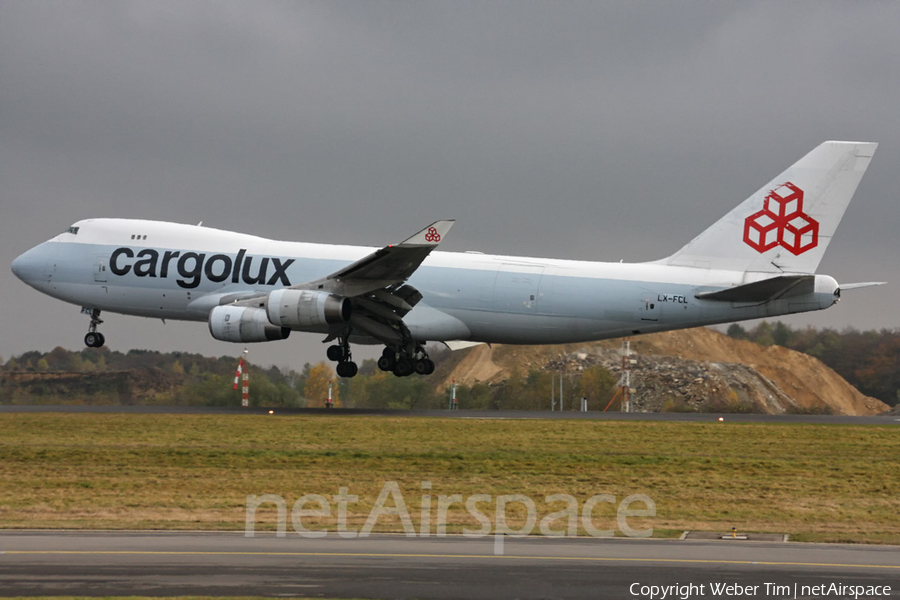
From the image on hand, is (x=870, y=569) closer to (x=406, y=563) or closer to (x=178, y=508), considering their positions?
(x=406, y=563)

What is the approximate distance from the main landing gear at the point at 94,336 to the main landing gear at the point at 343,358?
404 inches

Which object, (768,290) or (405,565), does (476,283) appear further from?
(405,565)

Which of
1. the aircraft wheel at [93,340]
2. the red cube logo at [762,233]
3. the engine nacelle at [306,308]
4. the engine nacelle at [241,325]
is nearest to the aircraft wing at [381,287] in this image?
Answer: the engine nacelle at [306,308]

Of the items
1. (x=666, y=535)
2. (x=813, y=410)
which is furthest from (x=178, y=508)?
(x=813, y=410)

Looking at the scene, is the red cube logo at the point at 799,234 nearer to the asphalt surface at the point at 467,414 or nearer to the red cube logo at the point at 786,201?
the red cube logo at the point at 786,201

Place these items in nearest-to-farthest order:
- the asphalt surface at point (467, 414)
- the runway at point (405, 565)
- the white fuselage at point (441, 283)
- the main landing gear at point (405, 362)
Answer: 1. the runway at point (405, 565)
2. the asphalt surface at point (467, 414)
3. the white fuselage at point (441, 283)
4. the main landing gear at point (405, 362)

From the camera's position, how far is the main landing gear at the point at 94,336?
42500mm

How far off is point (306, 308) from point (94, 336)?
1209 cm

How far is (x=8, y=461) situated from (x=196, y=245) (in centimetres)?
1669

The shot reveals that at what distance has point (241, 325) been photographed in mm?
36656

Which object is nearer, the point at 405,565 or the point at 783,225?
the point at 405,565

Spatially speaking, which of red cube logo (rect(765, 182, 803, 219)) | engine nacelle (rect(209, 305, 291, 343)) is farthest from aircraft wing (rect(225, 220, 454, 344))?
red cube logo (rect(765, 182, 803, 219))

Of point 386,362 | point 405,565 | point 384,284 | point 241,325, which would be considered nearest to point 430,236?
point 384,284

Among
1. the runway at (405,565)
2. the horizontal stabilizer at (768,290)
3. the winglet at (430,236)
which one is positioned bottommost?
the runway at (405,565)
